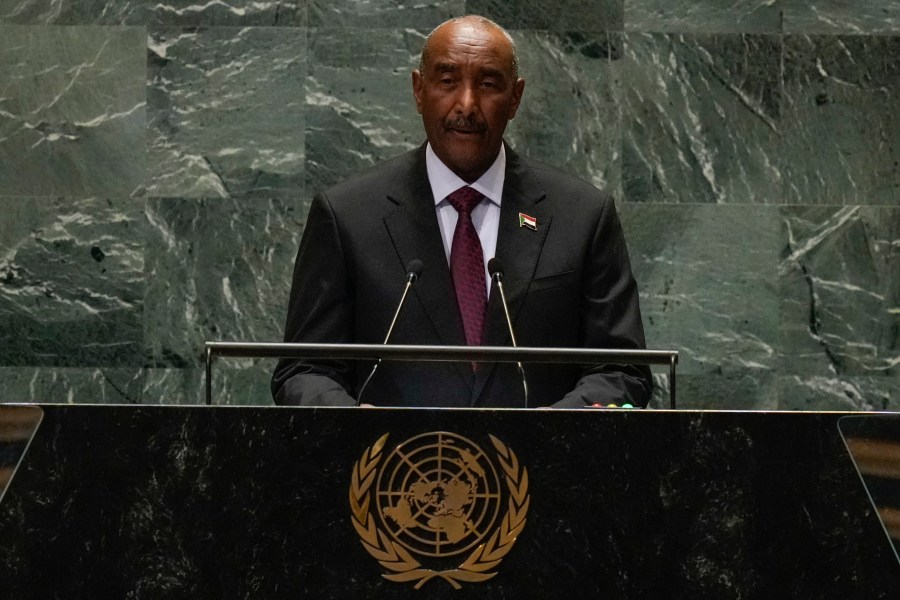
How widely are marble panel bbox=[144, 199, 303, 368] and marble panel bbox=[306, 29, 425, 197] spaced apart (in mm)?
282

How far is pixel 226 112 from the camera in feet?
17.0

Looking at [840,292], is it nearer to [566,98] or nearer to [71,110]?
[566,98]

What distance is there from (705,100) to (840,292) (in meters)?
0.91

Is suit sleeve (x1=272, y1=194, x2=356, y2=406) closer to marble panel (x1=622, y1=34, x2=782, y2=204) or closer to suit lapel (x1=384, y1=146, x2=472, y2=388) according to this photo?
suit lapel (x1=384, y1=146, x2=472, y2=388)

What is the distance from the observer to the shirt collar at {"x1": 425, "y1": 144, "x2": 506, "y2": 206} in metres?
3.57

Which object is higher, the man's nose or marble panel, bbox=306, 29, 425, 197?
the man's nose

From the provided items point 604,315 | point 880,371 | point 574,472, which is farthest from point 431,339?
point 880,371

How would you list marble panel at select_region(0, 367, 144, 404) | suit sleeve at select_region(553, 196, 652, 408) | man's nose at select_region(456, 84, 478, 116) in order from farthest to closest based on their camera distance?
1. marble panel at select_region(0, 367, 144, 404)
2. man's nose at select_region(456, 84, 478, 116)
3. suit sleeve at select_region(553, 196, 652, 408)

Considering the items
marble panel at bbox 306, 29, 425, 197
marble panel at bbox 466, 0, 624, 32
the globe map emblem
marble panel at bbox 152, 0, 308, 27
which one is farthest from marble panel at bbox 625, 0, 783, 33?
Answer: the globe map emblem

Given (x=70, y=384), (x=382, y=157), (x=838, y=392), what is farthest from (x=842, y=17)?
(x=70, y=384)

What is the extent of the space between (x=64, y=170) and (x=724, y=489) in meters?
3.58

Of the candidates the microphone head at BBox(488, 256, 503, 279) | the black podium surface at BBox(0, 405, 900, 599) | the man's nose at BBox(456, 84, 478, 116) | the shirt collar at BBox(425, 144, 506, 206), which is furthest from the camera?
the shirt collar at BBox(425, 144, 506, 206)

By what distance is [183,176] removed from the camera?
518cm

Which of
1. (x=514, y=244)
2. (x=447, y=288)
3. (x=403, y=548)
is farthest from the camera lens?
(x=514, y=244)
